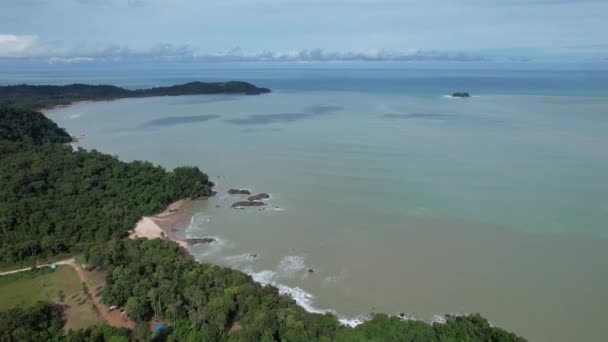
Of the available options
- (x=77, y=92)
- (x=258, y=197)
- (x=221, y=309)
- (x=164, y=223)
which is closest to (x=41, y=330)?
(x=221, y=309)

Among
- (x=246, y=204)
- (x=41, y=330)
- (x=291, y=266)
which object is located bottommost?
(x=291, y=266)

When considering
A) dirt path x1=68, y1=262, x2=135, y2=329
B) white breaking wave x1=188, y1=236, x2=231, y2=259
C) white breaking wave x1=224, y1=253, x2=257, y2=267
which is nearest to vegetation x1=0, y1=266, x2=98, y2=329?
dirt path x1=68, y1=262, x2=135, y2=329

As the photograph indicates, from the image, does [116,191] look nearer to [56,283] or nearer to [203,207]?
[203,207]

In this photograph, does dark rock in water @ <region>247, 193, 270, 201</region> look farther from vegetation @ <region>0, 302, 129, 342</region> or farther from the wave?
the wave

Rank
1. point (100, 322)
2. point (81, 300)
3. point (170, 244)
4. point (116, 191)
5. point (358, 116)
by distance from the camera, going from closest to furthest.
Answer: point (100, 322) → point (81, 300) → point (170, 244) → point (116, 191) → point (358, 116)

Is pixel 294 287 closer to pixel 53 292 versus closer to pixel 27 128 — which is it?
pixel 53 292

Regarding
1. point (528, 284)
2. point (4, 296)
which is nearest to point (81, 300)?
point (4, 296)

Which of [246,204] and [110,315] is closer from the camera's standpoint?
[110,315]

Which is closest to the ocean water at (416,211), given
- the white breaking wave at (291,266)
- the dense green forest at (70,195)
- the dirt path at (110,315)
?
the white breaking wave at (291,266)
